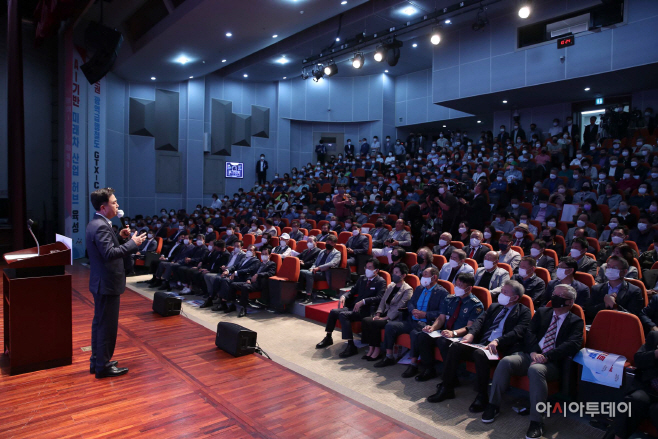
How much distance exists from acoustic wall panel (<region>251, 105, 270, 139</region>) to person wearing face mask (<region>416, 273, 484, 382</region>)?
14062mm

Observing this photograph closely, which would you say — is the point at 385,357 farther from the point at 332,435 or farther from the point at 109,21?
the point at 109,21

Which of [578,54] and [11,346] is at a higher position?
[578,54]

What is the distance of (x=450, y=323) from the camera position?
3.94 metres

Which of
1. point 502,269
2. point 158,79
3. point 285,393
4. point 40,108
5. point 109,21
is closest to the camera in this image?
point 285,393

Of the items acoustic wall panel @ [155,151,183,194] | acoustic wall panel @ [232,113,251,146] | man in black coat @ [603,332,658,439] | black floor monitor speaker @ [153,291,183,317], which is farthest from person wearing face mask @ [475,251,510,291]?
acoustic wall panel @ [232,113,251,146]

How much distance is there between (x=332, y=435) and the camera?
261 cm

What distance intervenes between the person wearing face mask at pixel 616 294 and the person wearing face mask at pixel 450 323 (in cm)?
101

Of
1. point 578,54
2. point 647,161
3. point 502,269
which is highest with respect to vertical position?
point 578,54

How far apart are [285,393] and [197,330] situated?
2.00 meters

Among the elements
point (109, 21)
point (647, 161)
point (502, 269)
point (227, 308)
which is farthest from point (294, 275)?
point (109, 21)

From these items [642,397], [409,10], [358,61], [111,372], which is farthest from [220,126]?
[642,397]

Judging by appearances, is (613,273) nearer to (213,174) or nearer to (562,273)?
(562,273)

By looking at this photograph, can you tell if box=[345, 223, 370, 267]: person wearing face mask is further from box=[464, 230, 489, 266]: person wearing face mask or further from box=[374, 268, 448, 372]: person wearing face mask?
box=[374, 268, 448, 372]: person wearing face mask

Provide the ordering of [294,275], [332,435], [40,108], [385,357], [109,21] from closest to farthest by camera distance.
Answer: [332,435] < [385,357] < [294,275] < [109,21] < [40,108]
